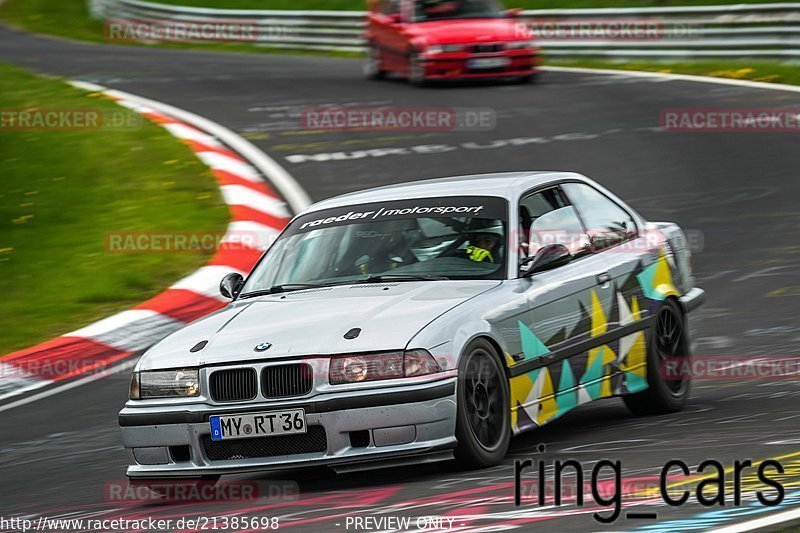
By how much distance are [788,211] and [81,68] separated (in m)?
14.7

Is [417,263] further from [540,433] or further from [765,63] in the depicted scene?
[765,63]

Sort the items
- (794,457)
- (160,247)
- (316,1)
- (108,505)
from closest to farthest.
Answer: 1. (794,457)
2. (108,505)
3. (160,247)
4. (316,1)

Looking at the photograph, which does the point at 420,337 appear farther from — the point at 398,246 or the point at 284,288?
the point at 284,288

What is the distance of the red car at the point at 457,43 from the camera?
22062mm

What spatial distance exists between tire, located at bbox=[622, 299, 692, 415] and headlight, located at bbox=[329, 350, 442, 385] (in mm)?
2270

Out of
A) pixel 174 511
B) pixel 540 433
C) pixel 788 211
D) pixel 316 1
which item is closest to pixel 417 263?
pixel 540 433

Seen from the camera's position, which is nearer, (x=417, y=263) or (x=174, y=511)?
(x=174, y=511)

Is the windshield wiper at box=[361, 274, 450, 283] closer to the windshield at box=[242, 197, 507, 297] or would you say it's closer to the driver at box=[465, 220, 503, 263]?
the windshield at box=[242, 197, 507, 297]

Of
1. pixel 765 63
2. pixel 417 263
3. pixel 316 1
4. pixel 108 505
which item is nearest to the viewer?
pixel 108 505

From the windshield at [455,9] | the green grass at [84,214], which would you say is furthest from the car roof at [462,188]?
the windshield at [455,9]

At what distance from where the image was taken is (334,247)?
26.3 feet

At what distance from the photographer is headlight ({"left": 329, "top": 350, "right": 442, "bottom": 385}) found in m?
6.67

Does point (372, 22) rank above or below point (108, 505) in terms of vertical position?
above

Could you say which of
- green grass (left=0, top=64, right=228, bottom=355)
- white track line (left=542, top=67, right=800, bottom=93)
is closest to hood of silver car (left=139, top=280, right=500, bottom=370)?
green grass (left=0, top=64, right=228, bottom=355)
